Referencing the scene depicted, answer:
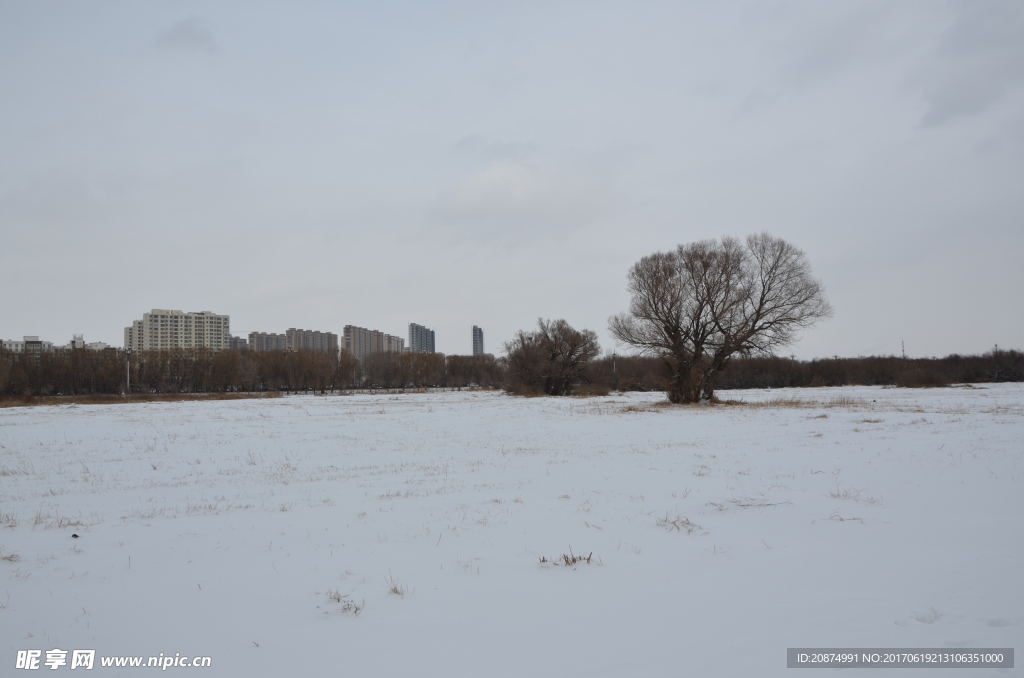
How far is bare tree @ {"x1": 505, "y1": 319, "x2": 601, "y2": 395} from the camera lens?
166 feet

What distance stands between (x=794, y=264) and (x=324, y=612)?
117 feet

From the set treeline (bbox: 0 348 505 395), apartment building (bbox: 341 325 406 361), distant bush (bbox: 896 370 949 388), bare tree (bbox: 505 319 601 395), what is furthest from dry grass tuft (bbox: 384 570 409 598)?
apartment building (bbox: 341 325 406 361)

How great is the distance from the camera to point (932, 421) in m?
17.4

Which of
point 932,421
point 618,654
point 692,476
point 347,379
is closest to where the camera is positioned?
point 618,654

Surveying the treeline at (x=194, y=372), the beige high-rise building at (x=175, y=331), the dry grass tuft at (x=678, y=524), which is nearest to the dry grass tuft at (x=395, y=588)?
the dry grass tuft at (x=678, y=524)

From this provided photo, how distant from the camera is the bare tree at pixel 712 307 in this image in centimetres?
3300

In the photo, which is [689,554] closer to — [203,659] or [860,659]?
[860,659]

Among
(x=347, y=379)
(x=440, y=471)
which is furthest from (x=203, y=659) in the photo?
(x=347, y=379)

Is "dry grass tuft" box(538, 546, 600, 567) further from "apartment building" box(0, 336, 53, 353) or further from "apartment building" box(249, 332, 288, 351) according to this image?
"apartment building" box(249, 332, 288, 351)

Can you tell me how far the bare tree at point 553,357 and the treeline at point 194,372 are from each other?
75.6 ft

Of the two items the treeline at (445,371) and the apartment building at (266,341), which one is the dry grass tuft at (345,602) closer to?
the treeline at (445,371)

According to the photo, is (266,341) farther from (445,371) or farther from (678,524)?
(678,524)

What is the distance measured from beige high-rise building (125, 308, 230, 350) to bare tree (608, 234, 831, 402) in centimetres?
14492

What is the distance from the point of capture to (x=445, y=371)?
121062 mm
